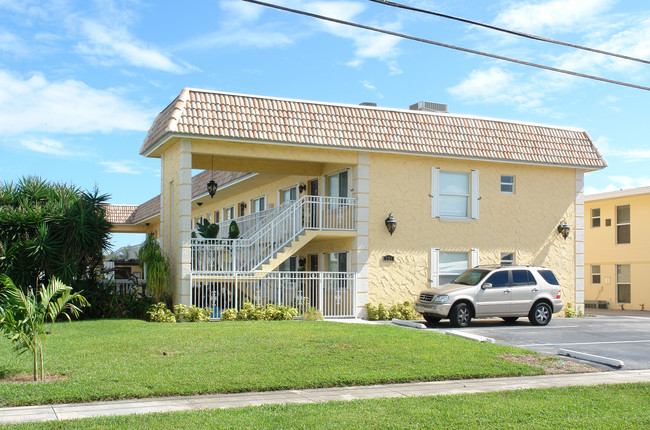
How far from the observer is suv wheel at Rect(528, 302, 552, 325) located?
19.7 metres

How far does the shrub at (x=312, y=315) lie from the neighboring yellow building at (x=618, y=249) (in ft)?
55.8

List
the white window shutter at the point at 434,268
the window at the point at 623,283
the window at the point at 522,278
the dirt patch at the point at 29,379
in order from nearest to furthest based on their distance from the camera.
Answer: the dirt patch at the point at 29,379 → the window at the point at 522,278 → the white window shutter at the point at 434,268 → the window at the point at 623,283

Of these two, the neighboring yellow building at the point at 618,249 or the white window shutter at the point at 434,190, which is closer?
the white window shutter at the point at 434,190

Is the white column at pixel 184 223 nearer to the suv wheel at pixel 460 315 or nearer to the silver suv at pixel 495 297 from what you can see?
the silver suv at pixel 495 297

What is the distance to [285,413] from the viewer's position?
8203 millimetres

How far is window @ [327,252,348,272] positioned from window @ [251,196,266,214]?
7.30 metres

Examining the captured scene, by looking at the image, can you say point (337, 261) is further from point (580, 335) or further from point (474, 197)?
point (580, 335)

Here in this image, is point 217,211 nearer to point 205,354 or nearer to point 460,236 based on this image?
point 460,236

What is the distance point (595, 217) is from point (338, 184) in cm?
1584

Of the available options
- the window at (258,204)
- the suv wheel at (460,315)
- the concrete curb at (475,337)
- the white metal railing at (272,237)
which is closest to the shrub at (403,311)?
the suv wheel at (460,315)

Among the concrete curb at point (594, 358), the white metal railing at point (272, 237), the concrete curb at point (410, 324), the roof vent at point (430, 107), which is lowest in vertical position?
the concrete curb at point (410, 324)

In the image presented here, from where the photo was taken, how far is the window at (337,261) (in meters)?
22.5

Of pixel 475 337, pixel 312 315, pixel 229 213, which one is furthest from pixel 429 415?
pixel 229 213

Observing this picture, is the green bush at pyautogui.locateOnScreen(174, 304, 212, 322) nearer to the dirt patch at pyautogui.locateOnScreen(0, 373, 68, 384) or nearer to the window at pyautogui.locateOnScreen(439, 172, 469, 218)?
the dirt patch at pyautogui.locateOnScreen(0, 373, 68, 384)
